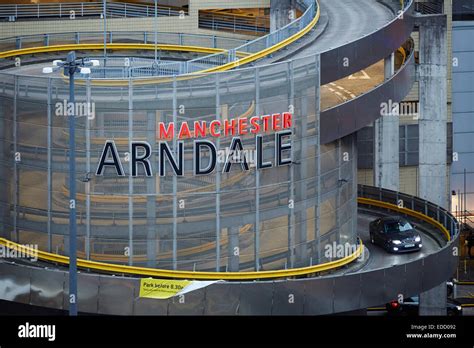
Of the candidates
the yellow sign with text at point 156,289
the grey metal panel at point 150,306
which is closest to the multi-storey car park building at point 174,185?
the grey metal panel at point 150,306

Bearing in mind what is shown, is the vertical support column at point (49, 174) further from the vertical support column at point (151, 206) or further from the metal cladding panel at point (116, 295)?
the vertical support column at point (151, 206)

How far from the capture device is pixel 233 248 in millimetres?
48812

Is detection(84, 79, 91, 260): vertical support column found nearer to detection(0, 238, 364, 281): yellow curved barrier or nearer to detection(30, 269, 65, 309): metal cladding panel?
detection(0, 238, 364, 281): yellow curved barrier

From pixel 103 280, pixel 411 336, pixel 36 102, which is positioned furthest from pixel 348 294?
pixel 411 336

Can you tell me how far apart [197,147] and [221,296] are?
4.75 m

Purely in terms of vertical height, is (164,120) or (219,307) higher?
(164,120)

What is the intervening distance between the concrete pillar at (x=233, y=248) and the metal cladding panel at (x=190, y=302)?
1653 mm

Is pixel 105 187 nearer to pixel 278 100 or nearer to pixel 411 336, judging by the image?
pixel 278 100

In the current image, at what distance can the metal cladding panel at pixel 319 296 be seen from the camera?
48719mm

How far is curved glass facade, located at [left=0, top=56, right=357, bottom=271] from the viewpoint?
4747cm

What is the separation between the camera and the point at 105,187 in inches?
1897

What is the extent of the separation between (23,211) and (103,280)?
13.3 feet

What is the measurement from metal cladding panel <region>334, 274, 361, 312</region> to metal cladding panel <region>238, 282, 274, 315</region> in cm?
252

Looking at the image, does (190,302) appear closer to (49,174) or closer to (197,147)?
(197,147)
